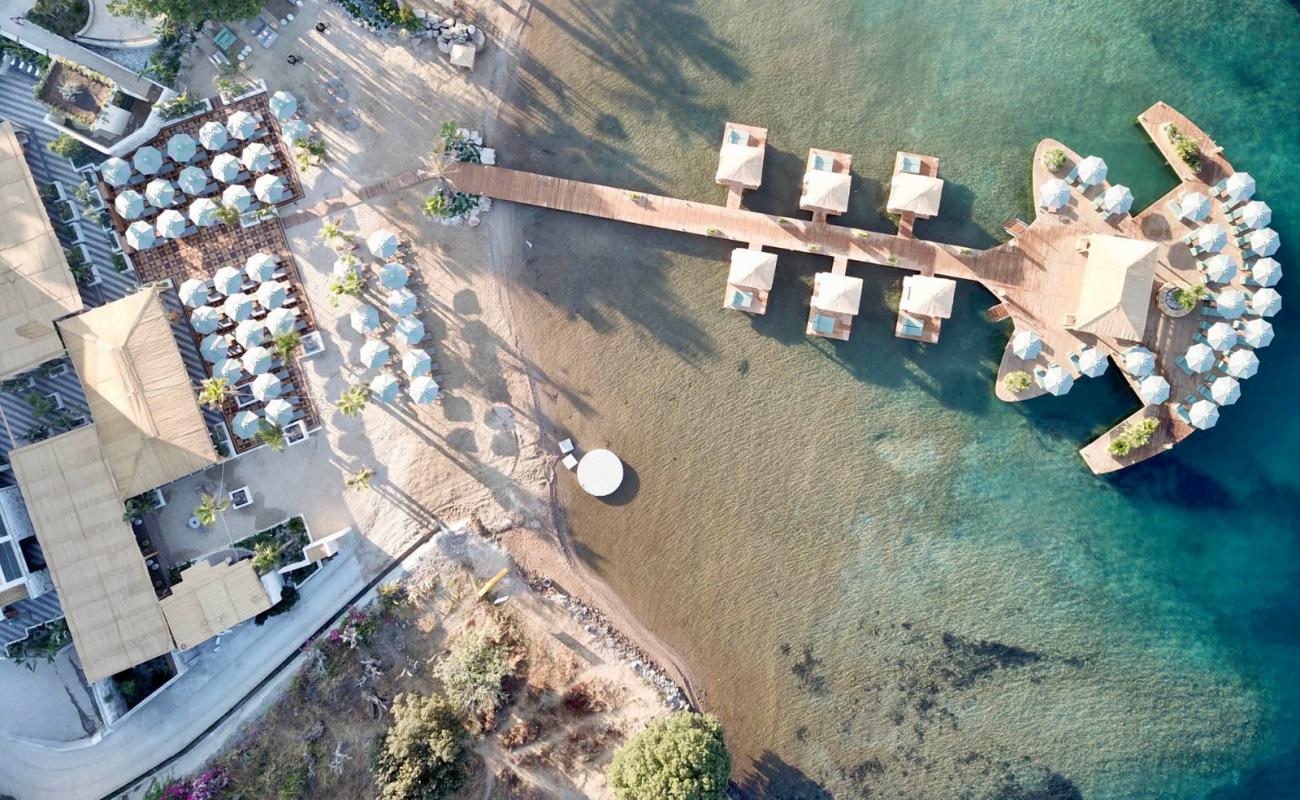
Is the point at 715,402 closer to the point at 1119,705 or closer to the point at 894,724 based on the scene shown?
the point at 894,724

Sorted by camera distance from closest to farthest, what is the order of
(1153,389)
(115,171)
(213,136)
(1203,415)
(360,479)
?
1. (115,171)
2. (213,136)
3. (1203,415)
4. (1153,389)
5. (360,479)

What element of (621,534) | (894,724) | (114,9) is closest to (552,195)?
(621,534)

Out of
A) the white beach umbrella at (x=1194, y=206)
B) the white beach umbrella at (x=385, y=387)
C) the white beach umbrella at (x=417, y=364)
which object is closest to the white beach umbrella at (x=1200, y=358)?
the white beach umbrella at (x=1194, y=206)

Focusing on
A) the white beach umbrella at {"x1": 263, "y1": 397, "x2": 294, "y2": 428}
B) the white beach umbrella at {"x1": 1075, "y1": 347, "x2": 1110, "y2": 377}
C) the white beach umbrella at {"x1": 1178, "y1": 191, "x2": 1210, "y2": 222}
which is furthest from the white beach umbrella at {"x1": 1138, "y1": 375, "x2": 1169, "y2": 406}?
the white beach umbrella at {"x1": 263, "y1": 397, "x2": 294, "y2": 428}

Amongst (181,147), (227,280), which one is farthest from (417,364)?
(181,147)

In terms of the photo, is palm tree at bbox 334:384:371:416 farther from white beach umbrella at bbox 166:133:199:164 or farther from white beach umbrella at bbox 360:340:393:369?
white beach umbrella at bbox 166:133:199:164

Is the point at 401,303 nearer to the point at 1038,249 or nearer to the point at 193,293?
the point at 193,293
